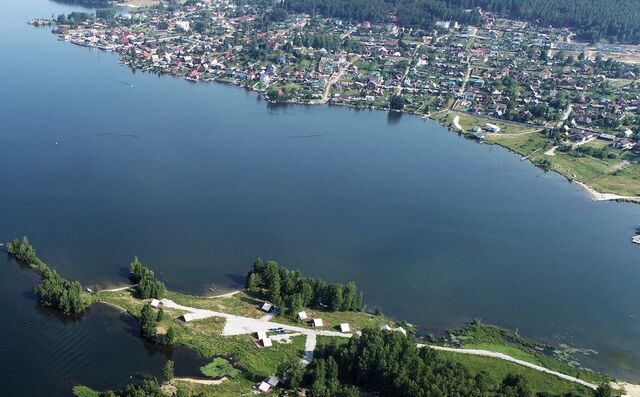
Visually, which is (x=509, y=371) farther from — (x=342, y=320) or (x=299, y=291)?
(x=299, y=291)

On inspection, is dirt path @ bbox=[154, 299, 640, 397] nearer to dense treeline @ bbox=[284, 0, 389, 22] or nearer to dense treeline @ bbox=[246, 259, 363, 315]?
dense treeline @ bbox=[246, 259, 363, 315]

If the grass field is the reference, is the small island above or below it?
below

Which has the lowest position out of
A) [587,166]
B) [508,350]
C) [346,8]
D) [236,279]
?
[508,350]

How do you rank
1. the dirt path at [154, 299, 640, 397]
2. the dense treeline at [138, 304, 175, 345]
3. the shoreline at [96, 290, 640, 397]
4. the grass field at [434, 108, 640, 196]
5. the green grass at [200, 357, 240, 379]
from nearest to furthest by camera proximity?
the green grass at [200, 357, 240, 379]
the shoreline at [96, 290, 640, 397]
the dense treeline at [138, 304, 175, 345]
the dirt path at [154, 299, 640, 397]
the grass field at [434, 108, 640, 196]

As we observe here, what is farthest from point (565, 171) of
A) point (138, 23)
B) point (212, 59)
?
point (138, 23)

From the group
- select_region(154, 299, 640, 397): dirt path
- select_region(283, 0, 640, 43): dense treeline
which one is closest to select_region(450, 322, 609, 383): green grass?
select_region(154, 299, 640, 397): dirt path

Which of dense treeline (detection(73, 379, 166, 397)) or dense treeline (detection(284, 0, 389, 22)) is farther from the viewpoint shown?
dense treeline (detection(284, 0, 389, 22))

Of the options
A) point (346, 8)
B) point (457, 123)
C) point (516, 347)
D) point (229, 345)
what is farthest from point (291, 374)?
point (346, 8)
